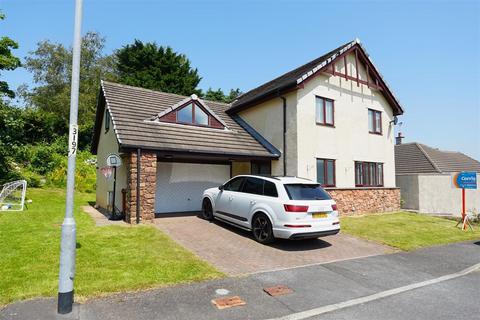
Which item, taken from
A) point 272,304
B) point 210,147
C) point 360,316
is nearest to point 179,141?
point 210,147

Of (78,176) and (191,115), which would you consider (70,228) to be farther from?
(78,176)

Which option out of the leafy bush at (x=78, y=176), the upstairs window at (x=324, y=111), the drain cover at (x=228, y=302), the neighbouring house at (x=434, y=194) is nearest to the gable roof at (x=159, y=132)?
the upstairs window at (x=324, y=111)

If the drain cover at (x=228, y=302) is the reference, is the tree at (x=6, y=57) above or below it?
above

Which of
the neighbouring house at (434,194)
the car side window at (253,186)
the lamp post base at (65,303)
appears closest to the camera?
the lamp post base at (65,303)

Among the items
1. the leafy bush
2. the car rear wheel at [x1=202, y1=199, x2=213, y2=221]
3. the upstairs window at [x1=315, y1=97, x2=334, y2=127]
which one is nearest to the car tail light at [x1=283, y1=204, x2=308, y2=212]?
the car rear wheel at [x1=202, y1=199, x2=213, y2=221]

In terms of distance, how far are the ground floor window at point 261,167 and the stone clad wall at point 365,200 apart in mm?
2894

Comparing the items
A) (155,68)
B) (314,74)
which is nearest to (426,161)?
(314,74)

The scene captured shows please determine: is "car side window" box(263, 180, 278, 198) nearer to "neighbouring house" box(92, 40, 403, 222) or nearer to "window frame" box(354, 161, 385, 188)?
"neighbouring house" box(92, 40, 403, 222)

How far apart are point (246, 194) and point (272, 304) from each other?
4649mm

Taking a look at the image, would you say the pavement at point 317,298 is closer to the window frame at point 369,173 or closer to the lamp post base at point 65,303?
the lamp post base at point 65,303

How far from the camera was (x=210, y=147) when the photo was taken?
12.4 meters

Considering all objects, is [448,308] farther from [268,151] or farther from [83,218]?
[83,218]

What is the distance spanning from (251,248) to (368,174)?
10462 mm

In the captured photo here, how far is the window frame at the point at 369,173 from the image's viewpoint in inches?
612
